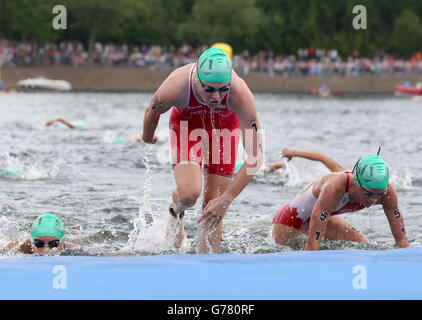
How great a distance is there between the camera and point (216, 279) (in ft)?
14.1

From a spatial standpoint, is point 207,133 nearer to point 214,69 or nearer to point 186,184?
point 186,184

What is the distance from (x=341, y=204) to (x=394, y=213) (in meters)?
0.51

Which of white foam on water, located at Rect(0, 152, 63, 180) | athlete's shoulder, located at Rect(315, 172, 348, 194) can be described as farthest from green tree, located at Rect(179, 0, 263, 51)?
athlete's shoulder, located at Rect(315, 172, 348, 194)

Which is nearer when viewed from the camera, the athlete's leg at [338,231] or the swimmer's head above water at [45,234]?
the swimmer's head above water at [45,234]

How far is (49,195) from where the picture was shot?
412 inches

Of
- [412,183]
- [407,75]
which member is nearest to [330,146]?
[412,183]

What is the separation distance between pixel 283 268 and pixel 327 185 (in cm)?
243

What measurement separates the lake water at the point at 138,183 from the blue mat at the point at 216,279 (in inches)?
102

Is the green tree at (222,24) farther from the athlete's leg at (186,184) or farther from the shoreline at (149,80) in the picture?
the athlete's leg at (186,184)

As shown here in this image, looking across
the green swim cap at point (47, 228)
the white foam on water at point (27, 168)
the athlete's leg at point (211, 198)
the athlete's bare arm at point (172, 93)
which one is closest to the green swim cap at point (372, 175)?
the athlete's leg at point (211, 198)

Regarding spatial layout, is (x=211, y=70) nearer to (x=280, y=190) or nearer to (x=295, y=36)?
(x=280, y=190)

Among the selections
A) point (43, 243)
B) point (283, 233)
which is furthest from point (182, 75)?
point (283, 233)

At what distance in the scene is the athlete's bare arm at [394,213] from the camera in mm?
6625
